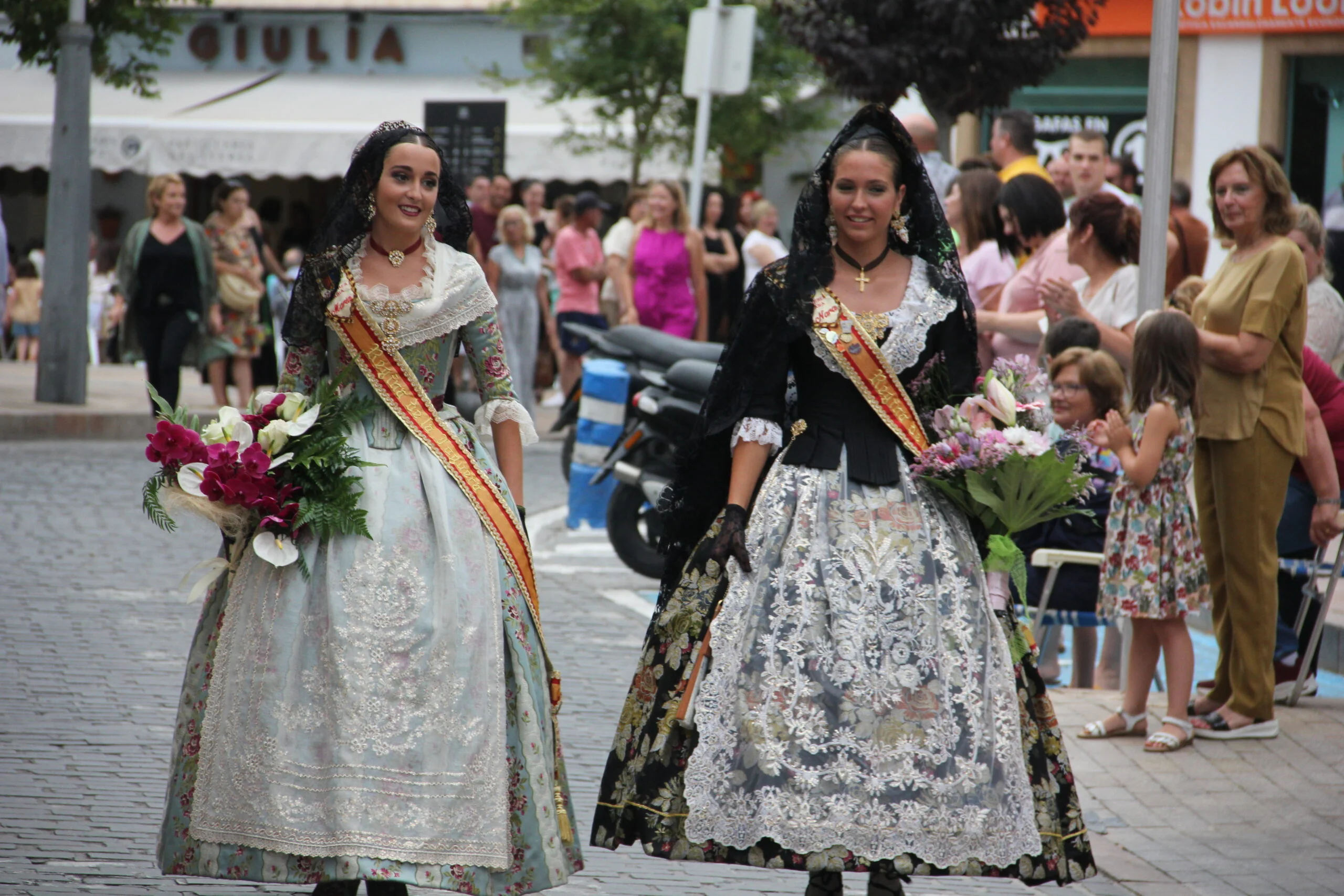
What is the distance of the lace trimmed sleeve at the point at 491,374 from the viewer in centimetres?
455

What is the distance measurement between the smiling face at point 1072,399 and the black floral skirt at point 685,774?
2.39m

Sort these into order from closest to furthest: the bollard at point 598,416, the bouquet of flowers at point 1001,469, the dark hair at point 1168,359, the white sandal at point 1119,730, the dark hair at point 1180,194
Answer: the bouquet of flowers at point 1001,469
the dark hair at point 1168,359
the white sandal at point 1119,730
the bollard at point 598,416
the dark hair at point 1180,194

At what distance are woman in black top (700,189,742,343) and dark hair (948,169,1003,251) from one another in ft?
27.6

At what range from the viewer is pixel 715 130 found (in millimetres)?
23672

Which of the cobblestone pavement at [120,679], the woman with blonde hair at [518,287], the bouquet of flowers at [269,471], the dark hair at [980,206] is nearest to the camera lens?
the bouquet of flowers at [269,471]

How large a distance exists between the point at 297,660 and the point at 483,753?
462mm

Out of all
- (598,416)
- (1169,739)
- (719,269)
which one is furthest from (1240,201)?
(719,269)

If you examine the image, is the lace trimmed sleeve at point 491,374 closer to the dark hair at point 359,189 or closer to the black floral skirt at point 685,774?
the dark hair at point 359,189

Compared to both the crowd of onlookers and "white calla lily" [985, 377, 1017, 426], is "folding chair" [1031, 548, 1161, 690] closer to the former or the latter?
the crowd of onlookers

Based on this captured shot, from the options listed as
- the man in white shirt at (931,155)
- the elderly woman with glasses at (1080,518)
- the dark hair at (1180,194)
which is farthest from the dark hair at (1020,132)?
the elderly woman with glasses at (1080,518)

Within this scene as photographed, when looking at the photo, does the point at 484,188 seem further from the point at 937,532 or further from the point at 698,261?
the point at 937,532

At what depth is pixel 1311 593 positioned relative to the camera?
22.7ft

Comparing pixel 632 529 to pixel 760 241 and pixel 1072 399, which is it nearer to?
pixel 1072 399

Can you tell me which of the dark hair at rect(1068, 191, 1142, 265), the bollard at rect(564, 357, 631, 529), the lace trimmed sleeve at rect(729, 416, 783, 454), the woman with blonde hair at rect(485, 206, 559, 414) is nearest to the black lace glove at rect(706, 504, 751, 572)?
the lace trimmed sleeve at rect(729, 416, 783, 454)
